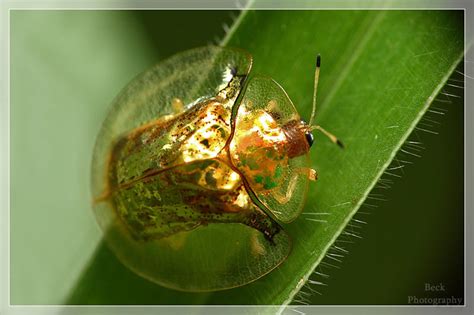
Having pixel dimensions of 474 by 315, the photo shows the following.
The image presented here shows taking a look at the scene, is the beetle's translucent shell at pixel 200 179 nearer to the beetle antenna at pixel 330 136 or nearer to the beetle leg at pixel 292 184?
the beetle leg at pixel 292 184

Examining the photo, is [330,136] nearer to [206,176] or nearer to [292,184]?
[292,184]

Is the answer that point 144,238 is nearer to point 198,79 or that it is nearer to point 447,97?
point 198,79

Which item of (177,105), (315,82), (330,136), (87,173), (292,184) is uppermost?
(177,105)

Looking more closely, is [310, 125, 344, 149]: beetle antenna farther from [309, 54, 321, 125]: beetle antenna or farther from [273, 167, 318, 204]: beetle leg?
[273, 167, 318, 204]: beetle leg

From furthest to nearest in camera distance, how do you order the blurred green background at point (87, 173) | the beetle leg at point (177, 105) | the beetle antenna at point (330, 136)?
the blurred green background at point (87, 173), the beetle leg at point (177, 105), the beetle antenna at point (330, 136)

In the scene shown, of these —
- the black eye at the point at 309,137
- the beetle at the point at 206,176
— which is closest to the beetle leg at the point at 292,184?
the beetle at the point at 206,176

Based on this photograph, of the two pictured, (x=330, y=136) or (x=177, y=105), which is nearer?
(x=330, y=136)

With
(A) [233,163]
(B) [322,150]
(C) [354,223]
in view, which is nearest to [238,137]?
(A) [233,163]

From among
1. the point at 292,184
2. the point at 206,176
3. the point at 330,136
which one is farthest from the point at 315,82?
the point at 206,176
